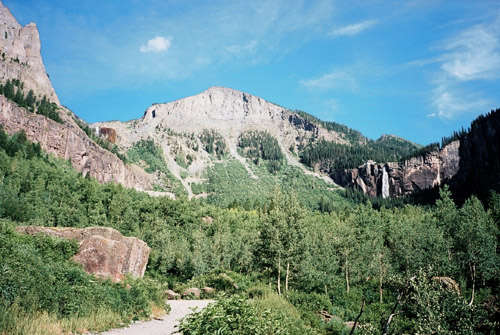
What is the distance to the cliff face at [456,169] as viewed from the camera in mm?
136000

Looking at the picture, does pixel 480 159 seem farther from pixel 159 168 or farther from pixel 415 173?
pixel 159 168

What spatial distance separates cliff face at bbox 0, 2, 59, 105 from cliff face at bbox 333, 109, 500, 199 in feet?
667

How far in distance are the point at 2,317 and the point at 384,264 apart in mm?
37321

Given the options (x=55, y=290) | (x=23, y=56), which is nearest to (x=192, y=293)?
(x=55, y=290)

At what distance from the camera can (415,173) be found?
180 metres

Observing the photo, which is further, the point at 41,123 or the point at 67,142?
the point at 67,142

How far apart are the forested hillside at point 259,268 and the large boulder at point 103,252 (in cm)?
133

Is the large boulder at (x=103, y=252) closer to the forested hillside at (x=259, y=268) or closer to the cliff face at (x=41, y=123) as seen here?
the forested hillside at (x=259, y=268)

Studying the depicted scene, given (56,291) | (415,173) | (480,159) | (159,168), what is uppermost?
(480,159)

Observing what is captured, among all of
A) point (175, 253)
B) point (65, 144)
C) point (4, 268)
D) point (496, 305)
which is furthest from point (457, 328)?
point (65, 144)

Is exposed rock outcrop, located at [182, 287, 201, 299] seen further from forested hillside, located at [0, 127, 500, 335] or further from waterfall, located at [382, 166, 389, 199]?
waterfall, located at [382, 166, 389, 199]

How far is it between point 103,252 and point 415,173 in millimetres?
196686

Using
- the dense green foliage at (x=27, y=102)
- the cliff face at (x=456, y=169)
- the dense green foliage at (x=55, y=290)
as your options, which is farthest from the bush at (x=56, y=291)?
the cliff face at (x=456, y=169)

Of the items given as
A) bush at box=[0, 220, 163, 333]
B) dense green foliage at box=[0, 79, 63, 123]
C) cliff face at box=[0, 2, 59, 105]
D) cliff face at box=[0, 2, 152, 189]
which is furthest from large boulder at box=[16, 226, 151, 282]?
cliff face at box=[0, 2, 59, 105]
